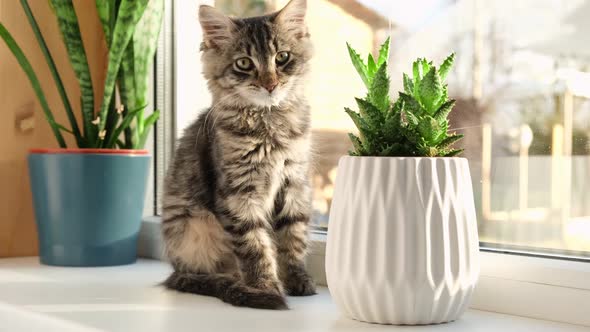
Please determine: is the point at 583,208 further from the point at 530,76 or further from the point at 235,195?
the point at 235,195

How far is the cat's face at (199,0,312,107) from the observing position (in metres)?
1.38

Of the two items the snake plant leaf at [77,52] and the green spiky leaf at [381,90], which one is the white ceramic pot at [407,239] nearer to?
the green spiky leaf at [381,90]

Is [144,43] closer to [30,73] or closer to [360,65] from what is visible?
[30,73]

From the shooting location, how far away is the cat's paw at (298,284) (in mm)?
1395

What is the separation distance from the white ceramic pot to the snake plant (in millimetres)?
876

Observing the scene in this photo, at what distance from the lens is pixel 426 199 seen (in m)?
1.06

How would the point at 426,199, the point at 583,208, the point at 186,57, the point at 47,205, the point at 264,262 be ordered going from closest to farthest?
the point at 426,199 < the point at 583,208 < the point at 264,262 < the point at 47,205 < the point at 186,57

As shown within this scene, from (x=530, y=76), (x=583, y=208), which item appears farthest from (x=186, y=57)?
(x=583, y=208)

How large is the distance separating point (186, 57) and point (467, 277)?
1.22 metres

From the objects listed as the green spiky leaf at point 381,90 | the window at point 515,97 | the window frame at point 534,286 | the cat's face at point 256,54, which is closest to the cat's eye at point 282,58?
the cat's face at point 256,54

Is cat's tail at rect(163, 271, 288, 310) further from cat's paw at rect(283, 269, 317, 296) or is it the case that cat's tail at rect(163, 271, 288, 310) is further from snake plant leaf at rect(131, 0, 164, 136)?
snake plant leaf at rect(131, 0, 164, 136)

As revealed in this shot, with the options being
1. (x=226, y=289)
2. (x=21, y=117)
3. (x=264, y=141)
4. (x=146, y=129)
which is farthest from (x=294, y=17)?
(x=21, y=117)

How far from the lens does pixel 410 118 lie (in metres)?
1.08

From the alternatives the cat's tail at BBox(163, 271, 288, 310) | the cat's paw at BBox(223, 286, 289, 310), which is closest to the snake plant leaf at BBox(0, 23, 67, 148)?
the cat's tail at BBox(163, 271, 288, 310)
